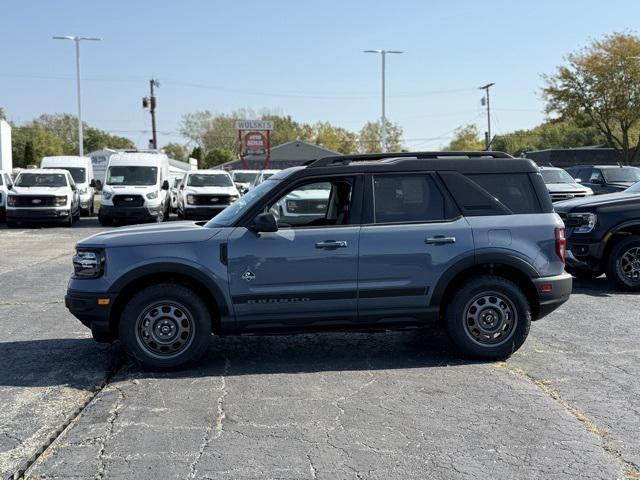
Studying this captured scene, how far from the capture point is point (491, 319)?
659 centimetres

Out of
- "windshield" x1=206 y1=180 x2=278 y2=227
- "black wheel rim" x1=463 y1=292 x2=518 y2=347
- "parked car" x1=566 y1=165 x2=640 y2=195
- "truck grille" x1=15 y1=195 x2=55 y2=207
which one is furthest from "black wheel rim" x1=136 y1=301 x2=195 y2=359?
"truck grille" x1=15 y1=195 x2=55 y2=207

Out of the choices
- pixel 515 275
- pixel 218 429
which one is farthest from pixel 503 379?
pixel 218 429

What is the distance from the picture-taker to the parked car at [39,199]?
24047 millimetres

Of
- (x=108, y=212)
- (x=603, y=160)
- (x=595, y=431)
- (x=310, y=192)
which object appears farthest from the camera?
(x=603, y=160)

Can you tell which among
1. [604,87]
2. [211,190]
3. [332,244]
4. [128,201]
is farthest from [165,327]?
[604,87]

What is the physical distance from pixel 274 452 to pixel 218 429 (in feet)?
1.87

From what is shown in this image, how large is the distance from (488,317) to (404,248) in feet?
3.31

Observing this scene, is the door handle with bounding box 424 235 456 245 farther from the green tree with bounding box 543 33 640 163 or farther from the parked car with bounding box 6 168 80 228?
the green tree with bounding box 543 33 640 163

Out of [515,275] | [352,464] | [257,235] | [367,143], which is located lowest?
[352,464]

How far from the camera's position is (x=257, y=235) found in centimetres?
631

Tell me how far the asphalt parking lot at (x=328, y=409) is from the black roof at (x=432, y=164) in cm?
173

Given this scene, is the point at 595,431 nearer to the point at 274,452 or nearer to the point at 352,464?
the point at 352,464

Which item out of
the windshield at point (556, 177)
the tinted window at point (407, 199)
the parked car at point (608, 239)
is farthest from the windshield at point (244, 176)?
the tinted window at point (407, 199)

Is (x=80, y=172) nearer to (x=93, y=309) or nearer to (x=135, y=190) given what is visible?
(x=135, y=190)
